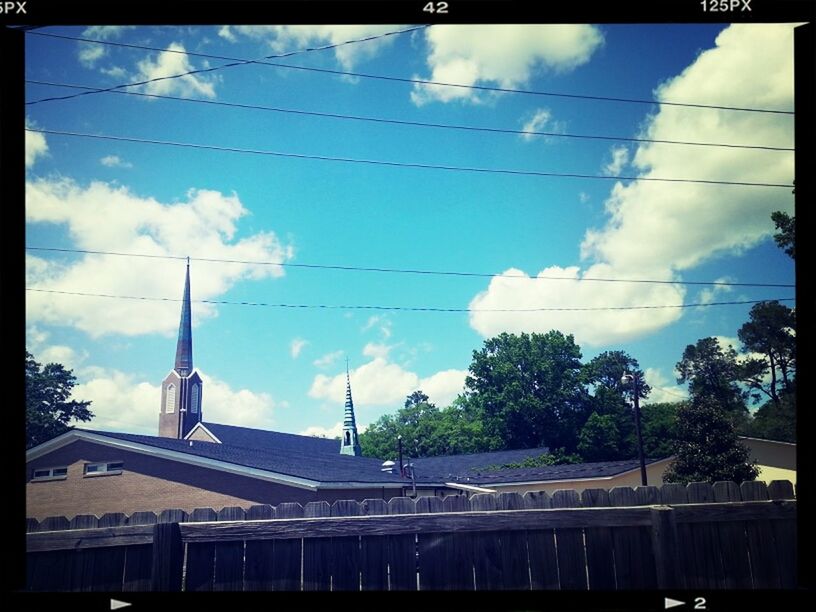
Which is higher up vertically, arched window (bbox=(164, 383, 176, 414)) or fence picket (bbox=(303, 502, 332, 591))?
arched window (bbox=(164, 383, 176, 414))

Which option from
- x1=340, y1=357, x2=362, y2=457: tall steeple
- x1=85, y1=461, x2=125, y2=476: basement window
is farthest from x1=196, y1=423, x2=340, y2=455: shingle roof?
x1=85, y1=461, x2=125, y2=476: basement window

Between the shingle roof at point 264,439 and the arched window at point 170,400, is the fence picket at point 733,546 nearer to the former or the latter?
the shingle roof at point 264,439

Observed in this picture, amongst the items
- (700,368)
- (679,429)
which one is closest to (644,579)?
(700,368)

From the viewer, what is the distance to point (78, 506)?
15.6m

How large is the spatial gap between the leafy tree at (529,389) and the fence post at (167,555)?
125ft

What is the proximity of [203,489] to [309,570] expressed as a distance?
10562 millimetres

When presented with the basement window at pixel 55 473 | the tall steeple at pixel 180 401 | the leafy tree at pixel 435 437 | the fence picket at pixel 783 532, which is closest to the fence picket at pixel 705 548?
the fence picket at pixel 783 532

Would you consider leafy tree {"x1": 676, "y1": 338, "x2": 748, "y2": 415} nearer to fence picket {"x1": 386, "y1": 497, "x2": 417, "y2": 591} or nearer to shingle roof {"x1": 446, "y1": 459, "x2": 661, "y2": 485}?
shingle roof {"x1": 446, "y1": 459, "x2": 661, "y2": 485}

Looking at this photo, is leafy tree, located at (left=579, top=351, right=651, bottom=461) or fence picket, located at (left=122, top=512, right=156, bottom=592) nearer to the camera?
fence picket, located at (left=122, top=512, right=156, bottom=592)

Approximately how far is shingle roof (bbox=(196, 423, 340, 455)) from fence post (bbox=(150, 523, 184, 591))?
89.1 feet

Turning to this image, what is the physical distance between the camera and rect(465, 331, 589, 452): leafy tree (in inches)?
1709

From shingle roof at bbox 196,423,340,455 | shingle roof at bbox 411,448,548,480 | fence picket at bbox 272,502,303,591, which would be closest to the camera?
fence picket at bbox 272,502,303,591

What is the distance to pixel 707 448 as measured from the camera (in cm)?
2283
